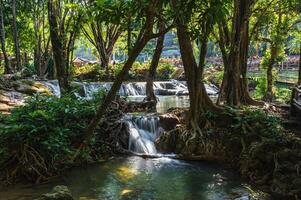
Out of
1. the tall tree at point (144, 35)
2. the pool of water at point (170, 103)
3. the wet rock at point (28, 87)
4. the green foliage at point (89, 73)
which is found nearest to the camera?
the tall tree at point (144, 35)

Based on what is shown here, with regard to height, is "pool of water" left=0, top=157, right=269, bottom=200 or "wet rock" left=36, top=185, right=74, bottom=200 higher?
"wet rock" left=36, top=185, right=74, bottom=200

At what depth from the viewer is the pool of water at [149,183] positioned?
7.34 metres

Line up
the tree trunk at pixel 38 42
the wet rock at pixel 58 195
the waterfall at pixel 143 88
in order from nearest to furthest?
the wet rock at pixel 58 195
the waterfall at pixel 143 88
the tree trunk at pixel 38 42

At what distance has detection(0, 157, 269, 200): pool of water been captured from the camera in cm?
734

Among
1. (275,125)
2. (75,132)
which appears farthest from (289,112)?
(75,132)

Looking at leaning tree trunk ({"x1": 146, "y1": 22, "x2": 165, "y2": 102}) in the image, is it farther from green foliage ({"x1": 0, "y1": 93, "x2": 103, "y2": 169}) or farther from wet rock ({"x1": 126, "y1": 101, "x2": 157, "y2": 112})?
green foliage ({"x1": 0, "y1": 93, "x2": 103, "y2": 169})

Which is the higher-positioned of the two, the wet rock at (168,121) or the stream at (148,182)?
the wet rock at (168,121)

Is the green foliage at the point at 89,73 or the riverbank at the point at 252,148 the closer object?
the riverbank at the point at 252,148

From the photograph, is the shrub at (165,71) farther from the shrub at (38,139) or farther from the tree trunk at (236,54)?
the shrub at (38,139)

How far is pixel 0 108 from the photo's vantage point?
11828mm

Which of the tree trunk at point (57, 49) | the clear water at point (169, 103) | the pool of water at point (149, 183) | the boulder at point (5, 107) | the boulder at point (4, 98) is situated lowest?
the pool of water at point (149, 183)

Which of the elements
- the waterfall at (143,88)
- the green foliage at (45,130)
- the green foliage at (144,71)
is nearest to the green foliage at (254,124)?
the green foliage at (45,130)

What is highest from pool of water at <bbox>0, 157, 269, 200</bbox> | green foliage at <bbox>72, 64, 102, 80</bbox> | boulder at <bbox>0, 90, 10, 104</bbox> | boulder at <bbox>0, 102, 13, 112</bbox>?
green foliage at <bbox>72, 64, 102, 80</bbox>

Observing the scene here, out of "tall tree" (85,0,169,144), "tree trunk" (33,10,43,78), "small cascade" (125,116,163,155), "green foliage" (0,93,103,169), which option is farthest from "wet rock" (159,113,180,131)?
"tree trunk" (33,10,43,78)
